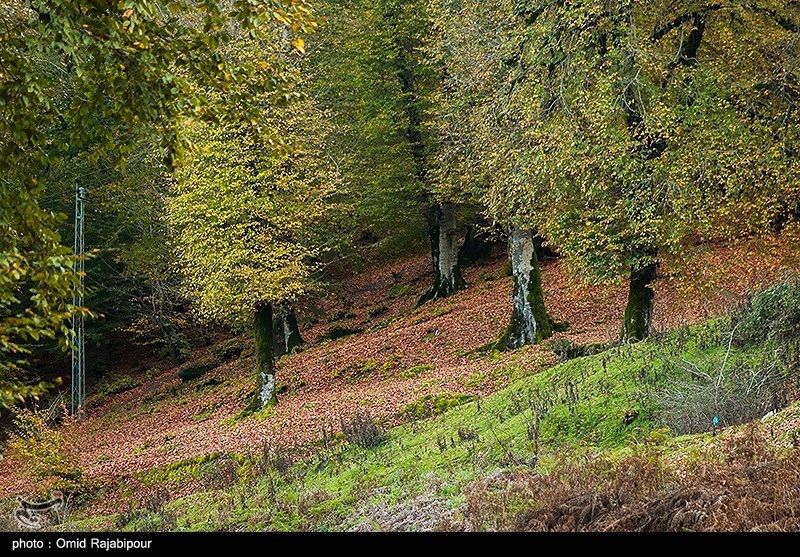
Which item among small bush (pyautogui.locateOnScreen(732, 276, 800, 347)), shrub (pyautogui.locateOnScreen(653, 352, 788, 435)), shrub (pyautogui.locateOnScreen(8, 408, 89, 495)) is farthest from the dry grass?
shrub (pyautogui.locateOnScreen(8, 408, 89, 495))

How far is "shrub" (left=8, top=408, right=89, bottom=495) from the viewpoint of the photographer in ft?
45.1

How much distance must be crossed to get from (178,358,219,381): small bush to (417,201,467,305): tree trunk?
933 centimetres

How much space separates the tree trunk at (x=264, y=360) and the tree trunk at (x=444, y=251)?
8105 mm

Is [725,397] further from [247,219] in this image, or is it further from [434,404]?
[247,219]

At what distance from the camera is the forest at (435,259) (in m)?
7.16

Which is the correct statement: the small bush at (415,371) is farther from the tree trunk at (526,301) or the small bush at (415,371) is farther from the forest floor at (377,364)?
the tree trunk at (526,301)

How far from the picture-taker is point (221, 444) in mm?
17609

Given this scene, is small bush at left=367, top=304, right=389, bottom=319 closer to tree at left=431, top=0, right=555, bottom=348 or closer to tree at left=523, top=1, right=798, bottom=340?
tree at left=431, top=0, right=555, bottom=348

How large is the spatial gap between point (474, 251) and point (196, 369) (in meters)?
12.1

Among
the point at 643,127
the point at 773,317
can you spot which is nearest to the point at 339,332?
the point at 643,127

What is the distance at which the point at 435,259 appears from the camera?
2850 cm

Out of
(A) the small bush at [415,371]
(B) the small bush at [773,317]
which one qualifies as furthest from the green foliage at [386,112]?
(B) the small bush at [773,317]

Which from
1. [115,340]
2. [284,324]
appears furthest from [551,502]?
[115,340]

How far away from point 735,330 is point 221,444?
11.6 m
